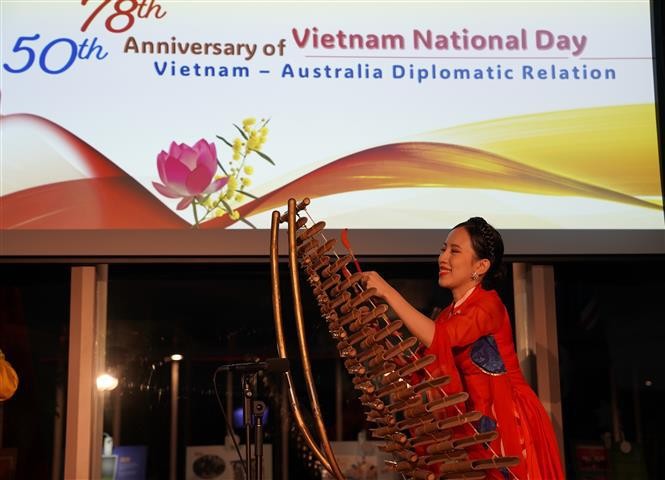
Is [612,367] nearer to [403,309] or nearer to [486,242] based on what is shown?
[486,242]

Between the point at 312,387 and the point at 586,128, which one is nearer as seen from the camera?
the point at 312,387

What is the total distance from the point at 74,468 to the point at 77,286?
2.16 ft

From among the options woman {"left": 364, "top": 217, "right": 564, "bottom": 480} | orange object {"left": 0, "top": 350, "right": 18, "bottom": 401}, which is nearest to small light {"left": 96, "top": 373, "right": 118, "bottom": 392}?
orange object {"left": 0, "top": 350, "right": 18, "bottom": 401}

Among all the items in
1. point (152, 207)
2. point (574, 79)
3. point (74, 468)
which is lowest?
point (74, 468)

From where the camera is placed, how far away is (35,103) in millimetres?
3629

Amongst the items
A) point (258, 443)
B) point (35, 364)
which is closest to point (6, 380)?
point (35, 364)

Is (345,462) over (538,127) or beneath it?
beneath

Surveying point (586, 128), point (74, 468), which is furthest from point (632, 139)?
point (74, 468)

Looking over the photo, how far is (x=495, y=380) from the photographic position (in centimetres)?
244

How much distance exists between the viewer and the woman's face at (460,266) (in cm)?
258

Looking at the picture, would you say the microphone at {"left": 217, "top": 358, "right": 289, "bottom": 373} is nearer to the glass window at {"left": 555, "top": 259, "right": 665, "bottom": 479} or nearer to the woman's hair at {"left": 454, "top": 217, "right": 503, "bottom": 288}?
the woman's hair at {"left": 454, "top": 217, "right": 503, "bottom": 288}

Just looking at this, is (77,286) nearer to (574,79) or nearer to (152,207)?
(152,207)

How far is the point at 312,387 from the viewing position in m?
2.08

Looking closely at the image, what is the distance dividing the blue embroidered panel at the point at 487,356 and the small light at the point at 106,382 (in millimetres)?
1777
